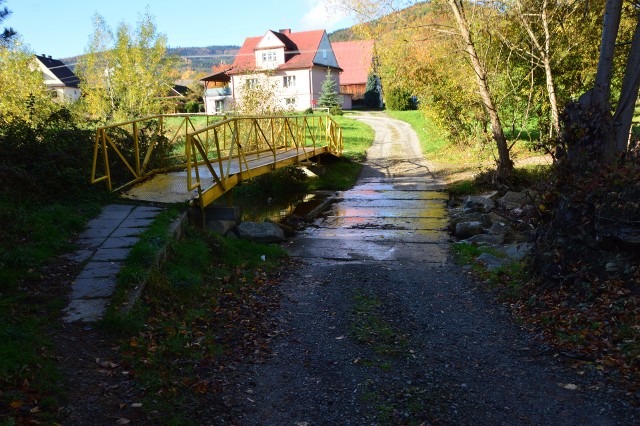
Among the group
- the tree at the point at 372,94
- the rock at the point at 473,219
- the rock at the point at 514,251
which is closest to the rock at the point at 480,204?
the rock at the point at 473,219

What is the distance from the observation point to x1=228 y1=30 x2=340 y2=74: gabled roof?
51.7m

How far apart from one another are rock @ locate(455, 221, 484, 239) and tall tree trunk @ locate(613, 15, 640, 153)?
365cm

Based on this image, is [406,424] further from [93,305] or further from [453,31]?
[453,31]

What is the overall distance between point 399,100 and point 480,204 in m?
37.6

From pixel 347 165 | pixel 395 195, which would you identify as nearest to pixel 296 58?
pixel 347 165

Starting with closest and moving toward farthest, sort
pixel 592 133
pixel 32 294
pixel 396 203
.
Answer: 1. pixel 32 294
2. pixel 592 133
3. pixel 396 203

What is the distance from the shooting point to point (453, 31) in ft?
49.2

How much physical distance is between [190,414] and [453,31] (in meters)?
13.5

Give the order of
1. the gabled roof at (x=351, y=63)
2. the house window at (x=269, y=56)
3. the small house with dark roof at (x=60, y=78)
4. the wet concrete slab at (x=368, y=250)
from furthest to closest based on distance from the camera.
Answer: the small house with dark roof at (x=60, y=78) → the gabled roof at (x=351, y=63) → the house window at (x=269, y=56) → the wet concrete slab at (x=368, y=250)

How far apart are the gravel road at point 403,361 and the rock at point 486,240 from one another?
1.22 m

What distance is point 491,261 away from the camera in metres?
8.44

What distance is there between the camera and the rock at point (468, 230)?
10836mm

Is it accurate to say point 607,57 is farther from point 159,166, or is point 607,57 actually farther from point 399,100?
point 399,100

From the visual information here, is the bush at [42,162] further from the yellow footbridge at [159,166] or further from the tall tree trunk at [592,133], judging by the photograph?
the tall tree trunk at [592,133]
